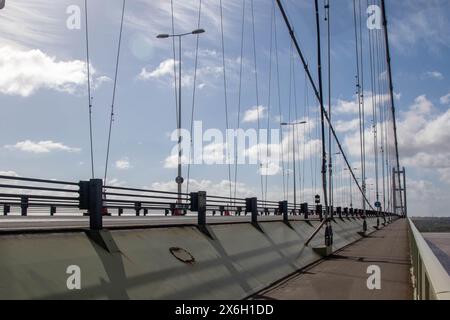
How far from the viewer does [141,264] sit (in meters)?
7.89

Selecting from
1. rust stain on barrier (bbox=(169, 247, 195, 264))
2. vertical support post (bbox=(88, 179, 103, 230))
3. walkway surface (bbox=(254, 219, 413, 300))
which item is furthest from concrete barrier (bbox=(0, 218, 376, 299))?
walkway surface (bbox=(254, 219, 413, 300))

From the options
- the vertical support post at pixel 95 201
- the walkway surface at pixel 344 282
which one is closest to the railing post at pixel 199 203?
the walkway surface at pixel 344 282

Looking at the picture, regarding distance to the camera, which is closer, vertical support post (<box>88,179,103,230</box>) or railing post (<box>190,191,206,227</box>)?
vertical support post (<box>88,179,103,230</box>)

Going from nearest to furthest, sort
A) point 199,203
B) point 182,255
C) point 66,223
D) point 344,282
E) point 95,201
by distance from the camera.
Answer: point 95,201, point 182,255, point 344,282, point 199,203, point 66,223

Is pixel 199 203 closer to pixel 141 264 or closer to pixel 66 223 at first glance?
pixel 141 264

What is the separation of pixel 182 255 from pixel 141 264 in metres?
1.48

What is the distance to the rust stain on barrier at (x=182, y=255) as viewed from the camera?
29.8 ft

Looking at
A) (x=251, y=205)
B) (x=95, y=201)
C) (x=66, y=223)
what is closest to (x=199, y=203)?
(x=95, y=201)

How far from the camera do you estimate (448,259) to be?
66.8 metres

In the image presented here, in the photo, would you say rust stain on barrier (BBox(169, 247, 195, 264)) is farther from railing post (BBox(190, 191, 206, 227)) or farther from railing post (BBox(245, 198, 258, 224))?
railing post (BBox(245, 198, 258, 224))

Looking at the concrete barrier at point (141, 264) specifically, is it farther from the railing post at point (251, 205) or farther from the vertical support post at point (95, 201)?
the railing post at point (251, 205)

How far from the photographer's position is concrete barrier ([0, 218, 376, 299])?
6039mm
